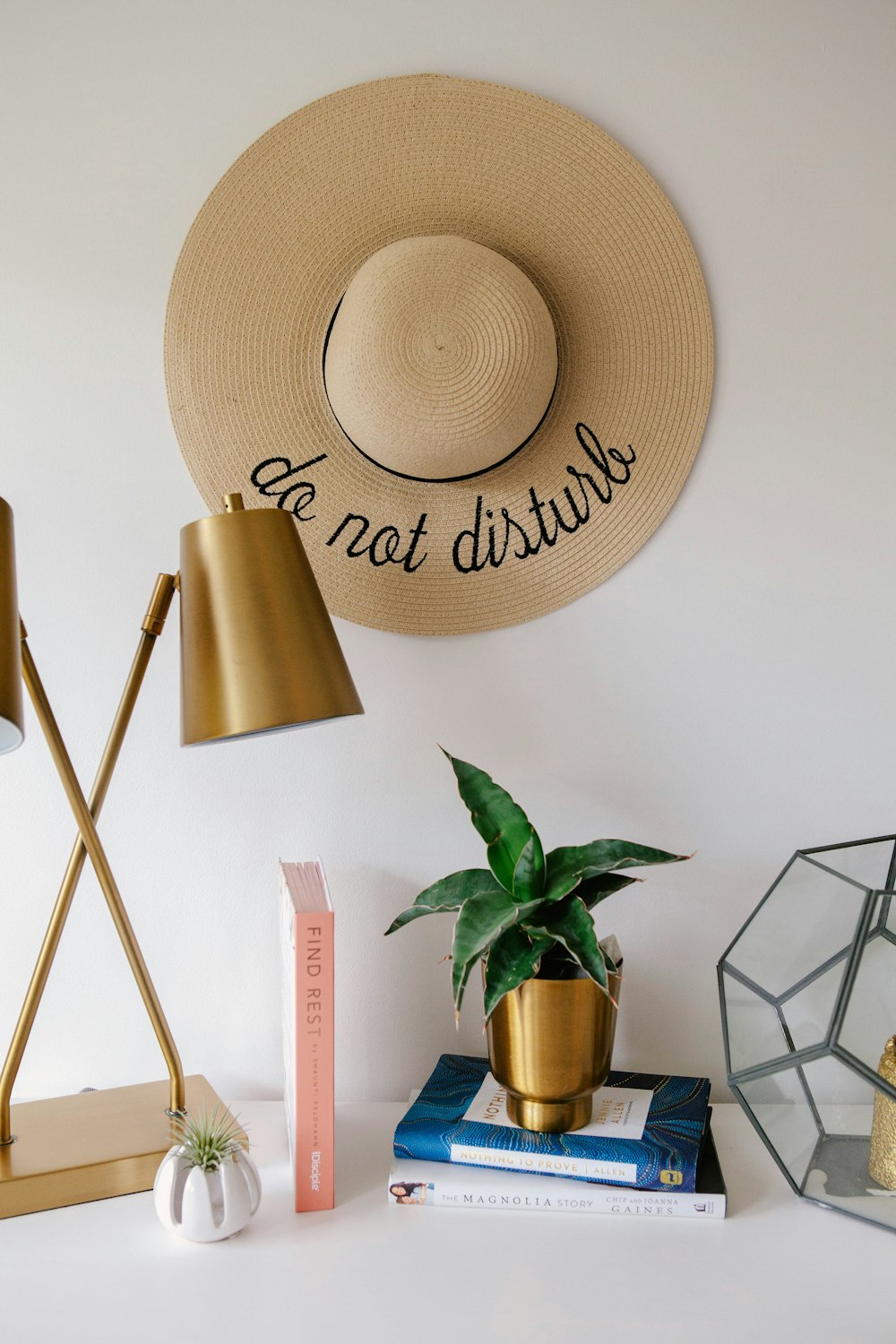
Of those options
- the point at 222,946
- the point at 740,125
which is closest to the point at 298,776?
the point at 222,946

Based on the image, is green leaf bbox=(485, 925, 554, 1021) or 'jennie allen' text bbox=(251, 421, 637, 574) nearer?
green leaf bbox=(485, 925, 554, 1021)

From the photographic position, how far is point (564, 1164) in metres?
0.87

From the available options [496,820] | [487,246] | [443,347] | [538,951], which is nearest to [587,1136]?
[538,951]

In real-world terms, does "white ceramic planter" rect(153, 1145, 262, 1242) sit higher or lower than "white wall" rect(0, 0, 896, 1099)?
lower

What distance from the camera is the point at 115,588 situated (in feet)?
3.59

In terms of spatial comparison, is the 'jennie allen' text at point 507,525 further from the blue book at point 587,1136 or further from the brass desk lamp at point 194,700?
the blue book at point 587,1136

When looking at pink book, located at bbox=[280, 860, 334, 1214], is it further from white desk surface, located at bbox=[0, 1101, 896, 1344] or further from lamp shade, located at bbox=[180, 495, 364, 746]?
lamp shade, located at bbox=[180, 495, 364, 746]

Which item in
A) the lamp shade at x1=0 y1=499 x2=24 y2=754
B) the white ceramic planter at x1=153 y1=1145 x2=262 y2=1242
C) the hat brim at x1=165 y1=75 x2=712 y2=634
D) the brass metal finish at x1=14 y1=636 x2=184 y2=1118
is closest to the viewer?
the lamp shade at x1=0 y1=499 x2=24 y2=754

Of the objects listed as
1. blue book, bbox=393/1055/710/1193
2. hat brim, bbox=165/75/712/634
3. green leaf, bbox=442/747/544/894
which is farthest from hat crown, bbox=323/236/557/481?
blue book, bbox=393/1055/710/1193

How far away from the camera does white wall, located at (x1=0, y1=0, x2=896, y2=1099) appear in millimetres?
1068

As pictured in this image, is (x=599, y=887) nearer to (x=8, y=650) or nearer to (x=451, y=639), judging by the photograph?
(x=451, y=639)

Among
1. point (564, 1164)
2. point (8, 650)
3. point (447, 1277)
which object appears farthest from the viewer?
point (564, 1164)

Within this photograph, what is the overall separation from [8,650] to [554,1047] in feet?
1.86

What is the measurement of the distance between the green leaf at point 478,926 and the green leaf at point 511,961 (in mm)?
23
